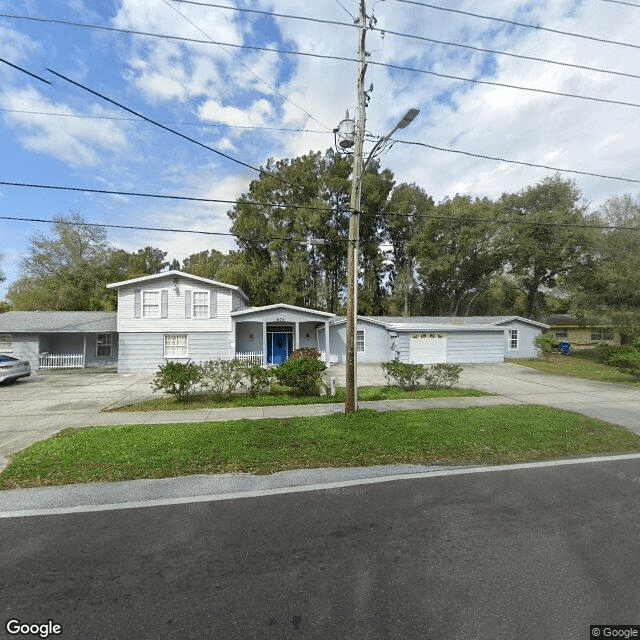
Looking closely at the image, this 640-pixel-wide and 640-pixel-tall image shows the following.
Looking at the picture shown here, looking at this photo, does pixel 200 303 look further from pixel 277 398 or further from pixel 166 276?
pixel 277 398

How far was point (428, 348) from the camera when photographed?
21516mm

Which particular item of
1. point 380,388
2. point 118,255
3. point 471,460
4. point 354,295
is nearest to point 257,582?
point 471,460

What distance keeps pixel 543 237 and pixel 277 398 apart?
31.8 meters

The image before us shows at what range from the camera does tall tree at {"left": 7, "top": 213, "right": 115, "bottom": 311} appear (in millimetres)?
32188

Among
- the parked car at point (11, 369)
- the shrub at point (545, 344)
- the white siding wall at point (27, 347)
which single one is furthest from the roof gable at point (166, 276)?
the shrub at point (545, 344)

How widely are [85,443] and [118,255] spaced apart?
36265mm

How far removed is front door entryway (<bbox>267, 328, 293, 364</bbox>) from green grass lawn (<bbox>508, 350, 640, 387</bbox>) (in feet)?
48.5

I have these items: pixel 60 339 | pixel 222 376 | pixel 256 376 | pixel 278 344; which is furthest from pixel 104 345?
pixel 256 376

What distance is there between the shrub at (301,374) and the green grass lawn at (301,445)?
2971mm

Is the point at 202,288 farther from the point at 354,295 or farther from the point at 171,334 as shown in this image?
the point at 354,295

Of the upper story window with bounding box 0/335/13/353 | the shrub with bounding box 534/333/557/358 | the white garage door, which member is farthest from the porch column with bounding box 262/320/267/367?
the shrub with bounding box 534/333/557/358

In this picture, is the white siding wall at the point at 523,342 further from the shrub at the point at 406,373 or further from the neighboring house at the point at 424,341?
the shrub at the point at 406,373

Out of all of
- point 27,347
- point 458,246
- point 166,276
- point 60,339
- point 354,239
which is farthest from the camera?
point 458,246

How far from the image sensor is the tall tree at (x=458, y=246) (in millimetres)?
32188
